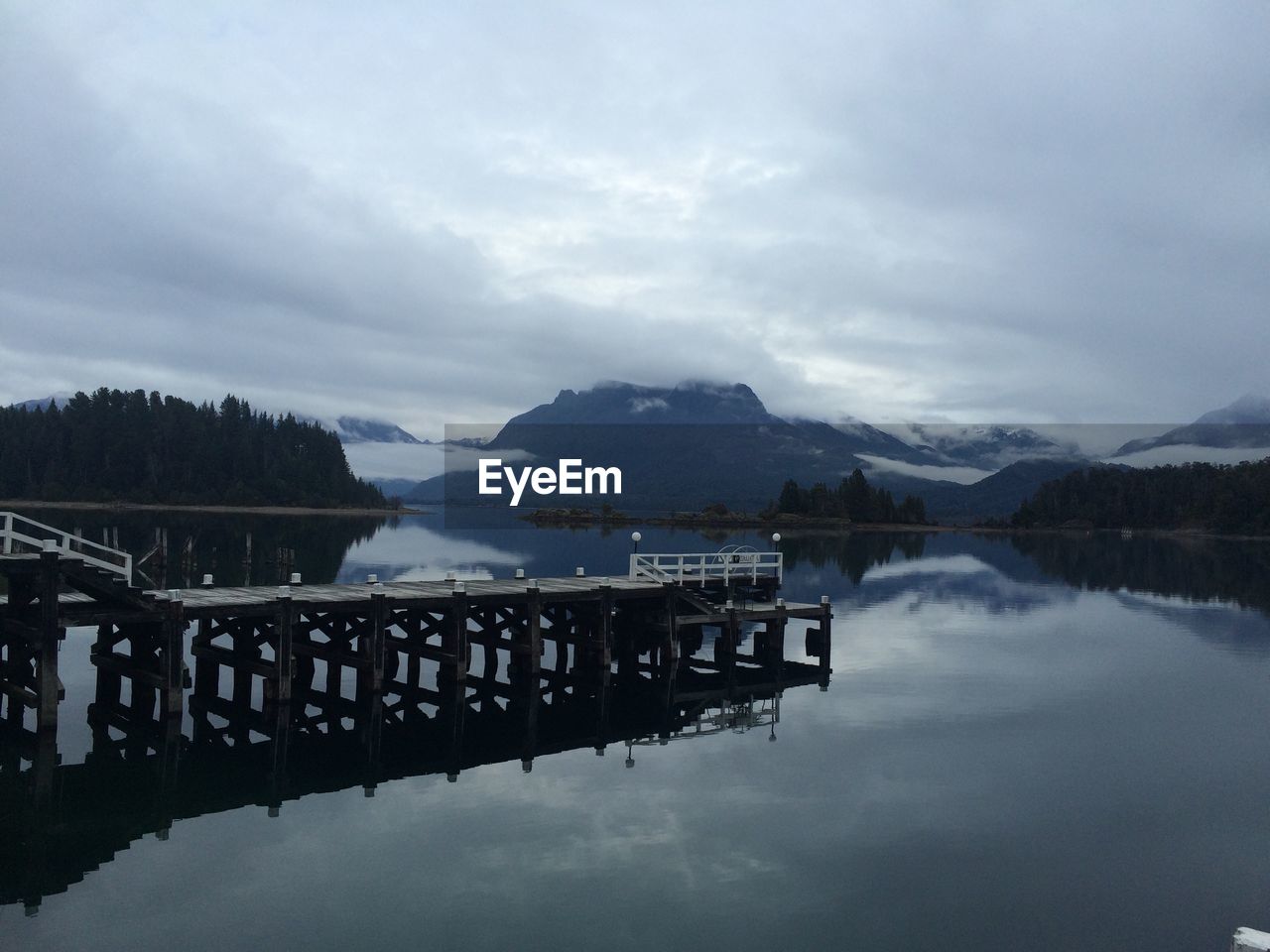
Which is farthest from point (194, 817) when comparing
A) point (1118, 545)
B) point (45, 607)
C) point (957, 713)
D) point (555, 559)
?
point (1118, 545)

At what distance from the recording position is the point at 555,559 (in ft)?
337

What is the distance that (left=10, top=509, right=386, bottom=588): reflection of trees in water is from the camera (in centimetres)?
7375

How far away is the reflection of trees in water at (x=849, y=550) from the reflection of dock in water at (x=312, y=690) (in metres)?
49.0

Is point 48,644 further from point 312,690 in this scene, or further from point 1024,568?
point 1024,568

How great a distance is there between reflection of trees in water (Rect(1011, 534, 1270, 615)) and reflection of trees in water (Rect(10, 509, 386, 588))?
6934 cm

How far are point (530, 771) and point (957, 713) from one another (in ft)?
55.6

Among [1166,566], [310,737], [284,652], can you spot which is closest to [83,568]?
[284,652]

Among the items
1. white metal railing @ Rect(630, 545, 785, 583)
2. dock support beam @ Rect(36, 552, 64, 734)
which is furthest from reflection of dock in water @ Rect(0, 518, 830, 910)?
white metal railing @ Rect(630, 545, 785, 583)

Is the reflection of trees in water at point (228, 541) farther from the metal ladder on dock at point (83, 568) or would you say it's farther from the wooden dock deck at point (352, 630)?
the metal ladder on dock at point (83, 568)

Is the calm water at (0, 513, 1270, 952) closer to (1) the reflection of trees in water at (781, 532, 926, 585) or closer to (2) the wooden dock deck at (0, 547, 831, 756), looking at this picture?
(2) the wooden dock deck at (0, 547, 831, 756)

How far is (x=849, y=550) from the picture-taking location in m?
141

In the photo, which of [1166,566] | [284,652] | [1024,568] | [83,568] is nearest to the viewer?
[83,568]

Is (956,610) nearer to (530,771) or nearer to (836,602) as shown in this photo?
(836,602)

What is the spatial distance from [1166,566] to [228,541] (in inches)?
4226
